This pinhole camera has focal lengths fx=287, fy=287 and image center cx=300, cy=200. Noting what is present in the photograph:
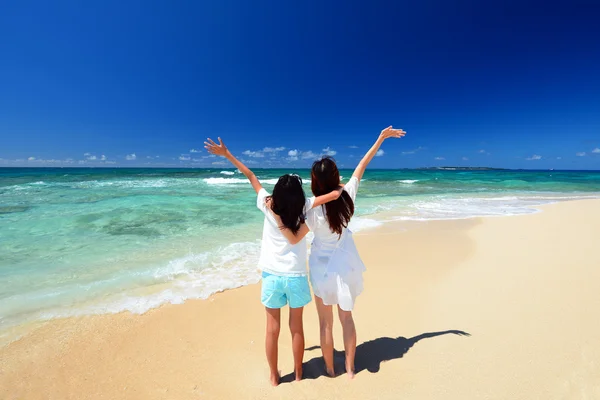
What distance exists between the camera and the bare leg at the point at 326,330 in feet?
8.22

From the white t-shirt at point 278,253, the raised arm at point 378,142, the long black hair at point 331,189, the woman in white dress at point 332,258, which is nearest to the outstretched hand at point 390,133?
the raised arm at point 378,142

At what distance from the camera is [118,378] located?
9.03ft

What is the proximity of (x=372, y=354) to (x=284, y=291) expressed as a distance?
1.33 metres

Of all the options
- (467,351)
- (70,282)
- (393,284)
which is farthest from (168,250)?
(467,351)

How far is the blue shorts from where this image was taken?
2.36 m

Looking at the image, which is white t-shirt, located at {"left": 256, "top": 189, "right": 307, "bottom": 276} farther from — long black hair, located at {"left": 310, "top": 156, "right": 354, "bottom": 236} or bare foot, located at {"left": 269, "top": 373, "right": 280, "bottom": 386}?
bare foot, located at {"left": 269, "top": 373, "right": 280, "bottom": 386}

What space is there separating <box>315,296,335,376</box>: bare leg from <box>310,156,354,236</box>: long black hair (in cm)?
69

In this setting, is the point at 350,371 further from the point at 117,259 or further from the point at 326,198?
the point at 117,259

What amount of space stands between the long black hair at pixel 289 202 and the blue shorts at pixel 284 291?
16.6 inches

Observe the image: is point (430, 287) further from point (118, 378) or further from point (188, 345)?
point (118, 378)

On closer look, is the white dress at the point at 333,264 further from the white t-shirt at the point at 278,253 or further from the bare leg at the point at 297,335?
the bare leg at the point at 297,335

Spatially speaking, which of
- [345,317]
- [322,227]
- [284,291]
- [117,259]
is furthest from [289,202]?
[117,259]

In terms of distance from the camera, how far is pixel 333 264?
2451mm

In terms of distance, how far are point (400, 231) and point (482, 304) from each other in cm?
431
